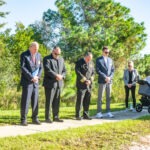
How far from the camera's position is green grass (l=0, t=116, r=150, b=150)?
7.86 metres

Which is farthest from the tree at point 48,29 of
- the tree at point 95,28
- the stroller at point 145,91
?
the stroller at point 145,91

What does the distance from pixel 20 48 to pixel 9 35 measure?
2037 millimetres

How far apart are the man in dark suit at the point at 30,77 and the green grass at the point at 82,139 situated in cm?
140

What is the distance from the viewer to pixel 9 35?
46.8 meters

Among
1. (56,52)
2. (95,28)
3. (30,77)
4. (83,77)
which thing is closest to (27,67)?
(30,77)

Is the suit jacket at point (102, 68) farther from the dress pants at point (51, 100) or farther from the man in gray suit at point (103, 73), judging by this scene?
the dress pants at point (51, 100)

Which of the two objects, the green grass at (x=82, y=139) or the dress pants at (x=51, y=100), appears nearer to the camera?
the green grass at (x=82, y=139)

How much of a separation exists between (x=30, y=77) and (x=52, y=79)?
2.94ft

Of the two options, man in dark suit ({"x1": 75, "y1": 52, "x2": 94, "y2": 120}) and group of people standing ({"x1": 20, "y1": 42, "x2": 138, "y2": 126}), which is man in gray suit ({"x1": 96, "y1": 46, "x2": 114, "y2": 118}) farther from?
man in dark suit ({"x1": 75, "y1": 52, "x2": 94, "y2": 120})

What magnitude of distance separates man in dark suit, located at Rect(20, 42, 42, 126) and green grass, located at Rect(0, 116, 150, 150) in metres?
1.40

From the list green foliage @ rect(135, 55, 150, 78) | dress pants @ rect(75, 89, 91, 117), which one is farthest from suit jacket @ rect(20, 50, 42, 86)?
green foliage @ rect(135, 55, 150, 78)

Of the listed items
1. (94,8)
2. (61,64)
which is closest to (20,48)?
(94,8)

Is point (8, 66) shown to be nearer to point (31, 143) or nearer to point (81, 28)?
point (81, 28)

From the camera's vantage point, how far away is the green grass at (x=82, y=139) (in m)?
7.86
